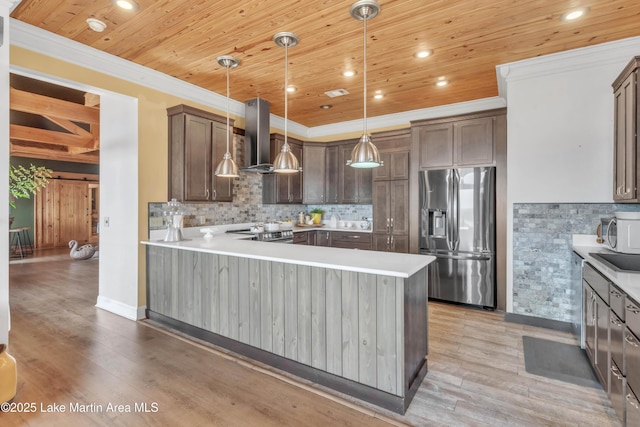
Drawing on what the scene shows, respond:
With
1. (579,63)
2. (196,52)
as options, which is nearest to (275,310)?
(196,52)

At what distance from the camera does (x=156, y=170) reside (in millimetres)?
3752

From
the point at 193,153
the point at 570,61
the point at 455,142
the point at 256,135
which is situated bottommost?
the point at 193,153

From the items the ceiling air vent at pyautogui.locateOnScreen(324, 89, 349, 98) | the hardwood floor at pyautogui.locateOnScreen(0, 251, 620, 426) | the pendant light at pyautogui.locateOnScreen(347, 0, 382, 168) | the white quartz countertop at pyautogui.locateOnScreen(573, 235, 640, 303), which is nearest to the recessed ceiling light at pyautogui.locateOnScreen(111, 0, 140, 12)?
the pendant light at pyautogui.locateOnScreen(347, 0, 382, 168)

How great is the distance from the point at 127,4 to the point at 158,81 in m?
1.44

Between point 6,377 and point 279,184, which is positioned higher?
point 279,184

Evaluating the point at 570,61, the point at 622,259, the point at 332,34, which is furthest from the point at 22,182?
the point at 622,259

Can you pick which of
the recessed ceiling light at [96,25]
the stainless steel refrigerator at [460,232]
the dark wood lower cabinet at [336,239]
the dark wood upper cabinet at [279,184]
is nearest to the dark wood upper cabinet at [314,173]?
the dark wood upper cabinet at [279,184]

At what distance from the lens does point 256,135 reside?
4.39 metres

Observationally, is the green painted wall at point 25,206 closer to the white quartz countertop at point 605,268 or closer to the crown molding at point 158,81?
the crown molding at point 158,81

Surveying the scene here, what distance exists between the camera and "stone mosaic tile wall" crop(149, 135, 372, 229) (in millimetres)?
4137

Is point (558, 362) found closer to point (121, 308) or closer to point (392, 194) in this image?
point (392, 194)

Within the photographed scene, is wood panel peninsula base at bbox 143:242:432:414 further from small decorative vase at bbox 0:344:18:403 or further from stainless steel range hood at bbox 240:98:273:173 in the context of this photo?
stainless steel range hood at bbox 240:98:273:173

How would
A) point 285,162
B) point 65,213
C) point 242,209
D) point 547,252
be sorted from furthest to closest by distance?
point 65,213 → point 242,209 → point 547,252 → point 285,162

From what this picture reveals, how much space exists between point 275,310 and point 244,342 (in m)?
0.50
